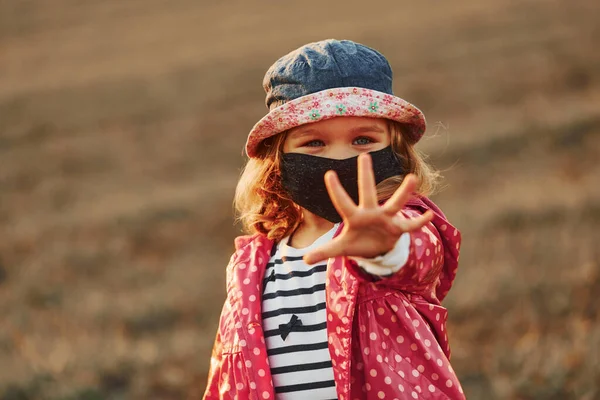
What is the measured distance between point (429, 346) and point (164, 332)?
449 centimetres

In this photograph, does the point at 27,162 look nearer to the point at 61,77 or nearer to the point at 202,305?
the point at 61,77

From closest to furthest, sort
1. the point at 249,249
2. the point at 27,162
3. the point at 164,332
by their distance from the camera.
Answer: the point at 249,249, the point at 164,332, the point at 27,162

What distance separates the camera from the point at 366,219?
7.31 feet

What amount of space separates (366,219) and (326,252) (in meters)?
0.12

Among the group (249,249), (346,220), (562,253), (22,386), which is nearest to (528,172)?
(562,253)

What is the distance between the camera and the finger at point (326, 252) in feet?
7.23

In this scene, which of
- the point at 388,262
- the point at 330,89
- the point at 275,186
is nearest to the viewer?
the point at 388,262

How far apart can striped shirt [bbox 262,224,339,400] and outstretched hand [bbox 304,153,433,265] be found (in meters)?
0.49

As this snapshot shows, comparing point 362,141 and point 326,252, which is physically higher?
point 362,141

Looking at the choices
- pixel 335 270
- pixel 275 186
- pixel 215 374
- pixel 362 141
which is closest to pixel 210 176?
pixel 275 186

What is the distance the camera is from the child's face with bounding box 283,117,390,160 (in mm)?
2715

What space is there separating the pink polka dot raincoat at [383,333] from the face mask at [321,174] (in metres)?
0.15

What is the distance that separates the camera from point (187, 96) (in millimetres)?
16672

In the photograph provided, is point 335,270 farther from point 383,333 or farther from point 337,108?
point 337,108
